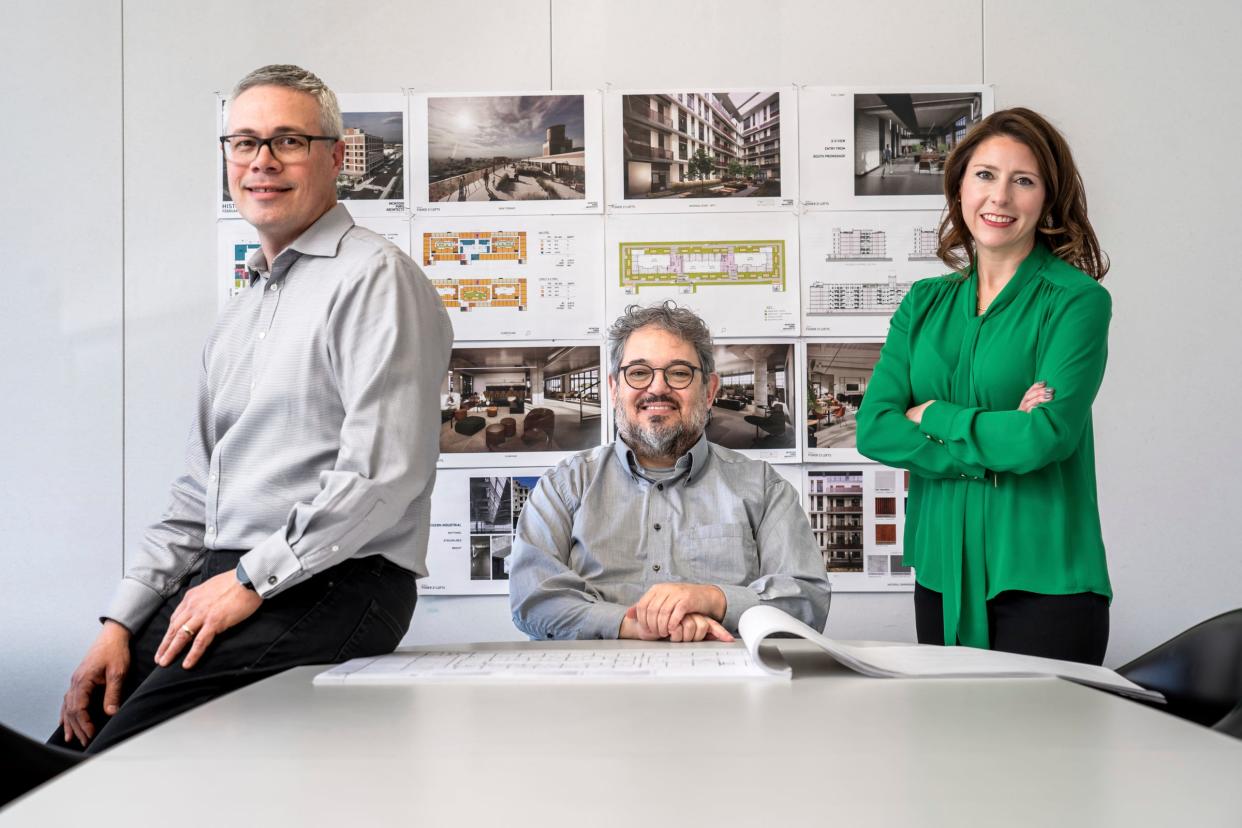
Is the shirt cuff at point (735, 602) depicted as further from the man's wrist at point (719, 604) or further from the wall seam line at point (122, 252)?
the wall seam line at point (122, 252)

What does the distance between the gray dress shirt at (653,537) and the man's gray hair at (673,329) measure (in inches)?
7.7

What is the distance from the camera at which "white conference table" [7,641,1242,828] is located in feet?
2.24

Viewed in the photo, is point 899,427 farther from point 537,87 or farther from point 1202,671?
point 537,87

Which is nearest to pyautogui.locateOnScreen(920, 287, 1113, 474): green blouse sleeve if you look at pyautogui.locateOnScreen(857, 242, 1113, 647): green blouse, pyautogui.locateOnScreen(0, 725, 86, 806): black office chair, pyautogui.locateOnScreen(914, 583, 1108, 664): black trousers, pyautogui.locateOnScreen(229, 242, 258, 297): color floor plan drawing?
pyautogui.locateOnScreen(857, 242, 1113, 647): green blouse

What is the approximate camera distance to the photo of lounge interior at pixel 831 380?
3.57 metres

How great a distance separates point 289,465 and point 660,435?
951 mm

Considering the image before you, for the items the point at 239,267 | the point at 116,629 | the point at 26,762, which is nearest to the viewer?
the point at 26,762

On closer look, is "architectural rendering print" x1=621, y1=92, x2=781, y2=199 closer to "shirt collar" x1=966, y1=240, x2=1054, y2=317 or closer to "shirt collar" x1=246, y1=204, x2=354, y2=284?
"shirt collar" x1=966, y1=240, x2=1054, y2=317

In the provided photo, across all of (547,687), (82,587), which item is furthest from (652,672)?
(82,587)

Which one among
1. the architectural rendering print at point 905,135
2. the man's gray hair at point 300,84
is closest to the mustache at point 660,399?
the man's gray hair at point 300,84

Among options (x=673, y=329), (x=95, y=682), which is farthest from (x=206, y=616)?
(x=673, y=329)

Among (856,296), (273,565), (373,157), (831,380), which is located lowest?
(273,565)

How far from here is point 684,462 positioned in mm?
2383

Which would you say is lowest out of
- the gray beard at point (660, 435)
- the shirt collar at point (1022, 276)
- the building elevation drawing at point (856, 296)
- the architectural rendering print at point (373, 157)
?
the gray beard at point (660, 435)
